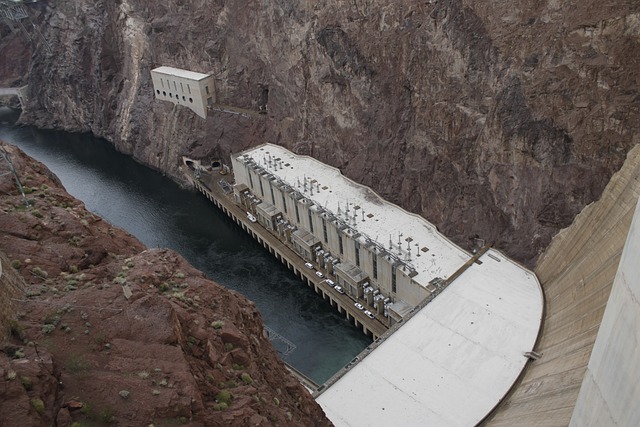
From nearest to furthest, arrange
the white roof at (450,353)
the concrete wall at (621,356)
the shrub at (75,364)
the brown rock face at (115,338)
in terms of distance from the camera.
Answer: the brown rock face at (115,338) → the shrub at (75,364) → the concrete wall at (621,356) → the white roof at (450,353)

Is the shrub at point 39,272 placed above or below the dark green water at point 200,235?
above

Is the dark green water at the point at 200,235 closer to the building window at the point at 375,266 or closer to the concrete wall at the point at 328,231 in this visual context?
the concrete wall at the point at 328,231

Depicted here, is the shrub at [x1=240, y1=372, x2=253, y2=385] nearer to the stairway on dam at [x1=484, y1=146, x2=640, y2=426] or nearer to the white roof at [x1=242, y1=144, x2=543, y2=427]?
the stairway on dam at [x1=484, y1=146, x2=640, y2=426]

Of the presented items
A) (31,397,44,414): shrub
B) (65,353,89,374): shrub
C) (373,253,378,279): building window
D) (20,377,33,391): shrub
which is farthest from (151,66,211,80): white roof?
(31,397,44,414): shrub

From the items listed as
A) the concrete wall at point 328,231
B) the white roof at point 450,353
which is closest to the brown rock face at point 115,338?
the white roof at point 450,353

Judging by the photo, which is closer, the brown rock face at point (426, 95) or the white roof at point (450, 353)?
the white roof at point (450, 353)

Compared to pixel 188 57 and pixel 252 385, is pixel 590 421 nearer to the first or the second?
pixel 252 385
